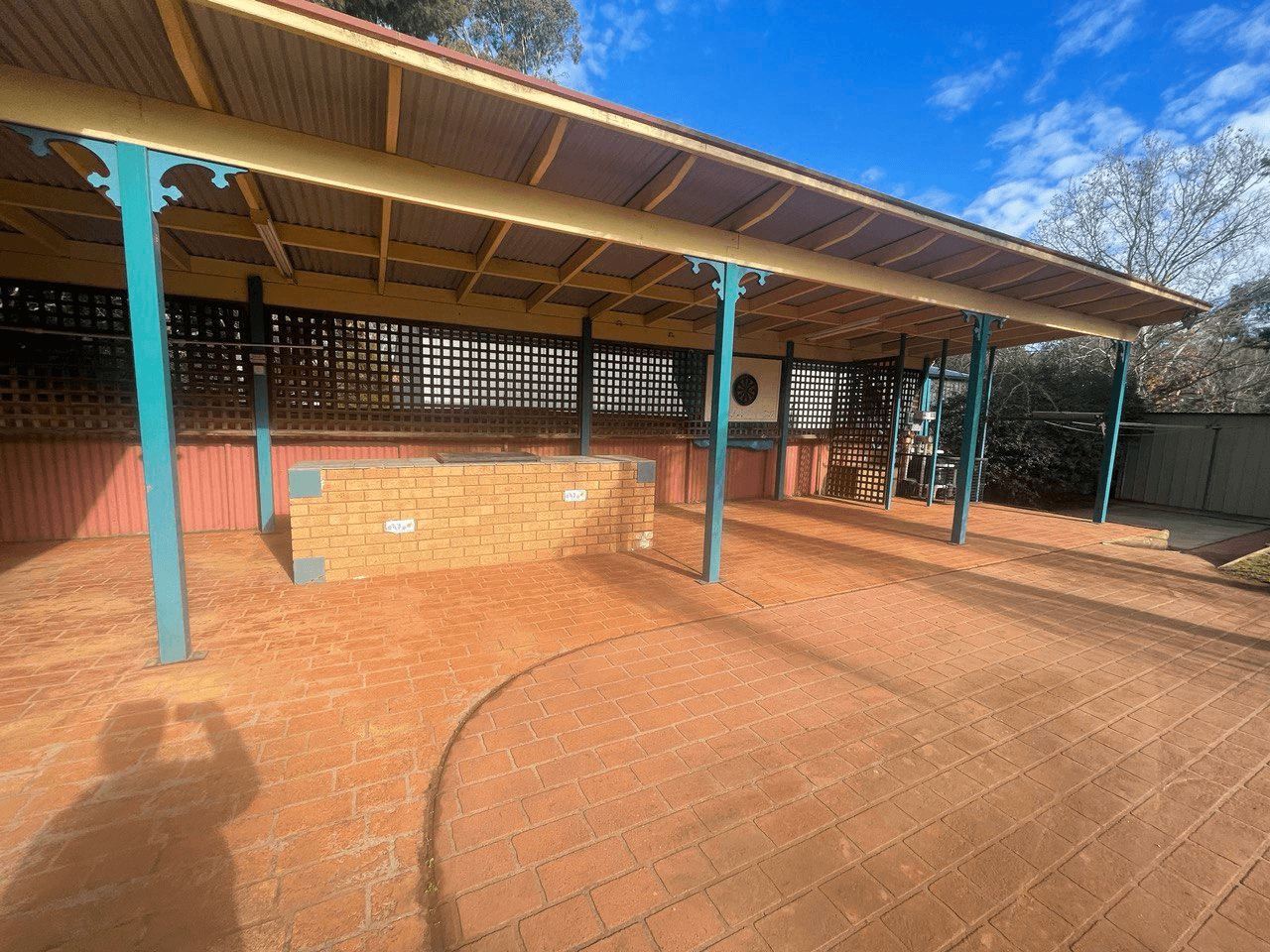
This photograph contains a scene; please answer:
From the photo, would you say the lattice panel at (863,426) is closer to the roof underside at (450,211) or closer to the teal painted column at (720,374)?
the roof underside at (450,211)

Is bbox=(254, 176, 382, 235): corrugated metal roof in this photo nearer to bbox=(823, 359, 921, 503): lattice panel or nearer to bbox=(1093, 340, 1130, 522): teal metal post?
bbox=(823, 359, 921, 503): lattice panel

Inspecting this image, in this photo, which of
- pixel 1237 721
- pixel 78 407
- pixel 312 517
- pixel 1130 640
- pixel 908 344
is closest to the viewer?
pixel 1237 721

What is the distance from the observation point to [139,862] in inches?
61.7

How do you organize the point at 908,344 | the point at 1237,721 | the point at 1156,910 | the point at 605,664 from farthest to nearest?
the point at 908,344, the point at 605,664, the point at 1237,721, the point at 1156,910

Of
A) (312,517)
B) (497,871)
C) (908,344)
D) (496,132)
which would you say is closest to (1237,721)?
(497,871)

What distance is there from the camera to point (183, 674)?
Result: 2693 mm

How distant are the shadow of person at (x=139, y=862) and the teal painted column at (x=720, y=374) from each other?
10.9ft

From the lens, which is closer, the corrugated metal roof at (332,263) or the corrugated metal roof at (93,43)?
the corrugated metal roof at (93,43)

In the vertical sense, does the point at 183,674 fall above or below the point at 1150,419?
below

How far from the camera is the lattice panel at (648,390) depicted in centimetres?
777

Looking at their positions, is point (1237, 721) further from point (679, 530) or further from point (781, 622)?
point (679, 530)

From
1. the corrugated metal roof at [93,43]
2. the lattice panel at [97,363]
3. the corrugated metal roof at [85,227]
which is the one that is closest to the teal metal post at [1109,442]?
the corrugated metal roof at [93,43]

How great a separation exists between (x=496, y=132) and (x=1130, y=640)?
530 cm

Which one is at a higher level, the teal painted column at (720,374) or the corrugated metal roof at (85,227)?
the corrugated metal roof at (85,227)
